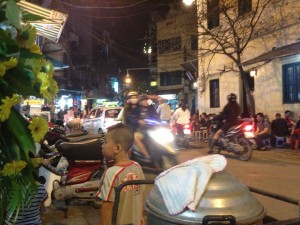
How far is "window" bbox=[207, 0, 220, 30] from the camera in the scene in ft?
58.1

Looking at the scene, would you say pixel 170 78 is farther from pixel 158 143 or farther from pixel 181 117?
pixel 158 143

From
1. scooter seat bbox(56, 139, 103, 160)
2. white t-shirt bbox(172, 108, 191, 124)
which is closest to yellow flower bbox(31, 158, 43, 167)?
scooter seat bbox(56, 139, 103, 160)

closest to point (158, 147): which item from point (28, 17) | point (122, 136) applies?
point (122, 136)

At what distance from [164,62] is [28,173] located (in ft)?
132

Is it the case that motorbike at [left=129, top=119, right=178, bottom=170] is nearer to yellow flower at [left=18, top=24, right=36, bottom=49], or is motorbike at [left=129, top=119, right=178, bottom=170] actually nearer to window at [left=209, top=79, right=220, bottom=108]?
yellow flower at [left=18, top=24, right=36, bottom=49]

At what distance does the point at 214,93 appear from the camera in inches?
830

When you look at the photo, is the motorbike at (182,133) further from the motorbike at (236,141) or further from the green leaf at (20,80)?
the green leaf at (20,80)

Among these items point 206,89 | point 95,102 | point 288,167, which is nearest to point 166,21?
point 95,102

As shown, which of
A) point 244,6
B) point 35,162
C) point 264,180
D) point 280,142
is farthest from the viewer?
point 244,6

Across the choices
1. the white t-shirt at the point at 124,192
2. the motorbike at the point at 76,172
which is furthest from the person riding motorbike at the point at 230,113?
the white t-shirt at the point at 124,192

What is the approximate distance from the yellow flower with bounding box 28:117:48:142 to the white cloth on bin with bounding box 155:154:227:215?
0.69 m

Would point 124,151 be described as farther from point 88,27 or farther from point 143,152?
point 88,27

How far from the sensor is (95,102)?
50719 millimetres

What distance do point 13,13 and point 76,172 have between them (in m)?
4.69
